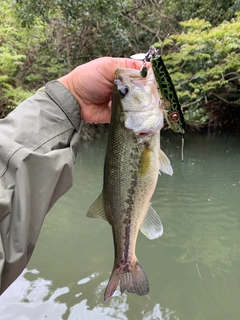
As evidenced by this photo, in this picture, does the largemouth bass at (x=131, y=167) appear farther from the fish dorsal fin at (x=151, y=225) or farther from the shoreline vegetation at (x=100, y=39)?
the shoreline vegetation at (x=100, y=39)

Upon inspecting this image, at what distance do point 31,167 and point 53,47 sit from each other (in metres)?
12.6

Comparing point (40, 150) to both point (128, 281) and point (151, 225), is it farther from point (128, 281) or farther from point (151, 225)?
point (128, 281)

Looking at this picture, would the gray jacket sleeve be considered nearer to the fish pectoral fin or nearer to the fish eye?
the fish pectoral fin

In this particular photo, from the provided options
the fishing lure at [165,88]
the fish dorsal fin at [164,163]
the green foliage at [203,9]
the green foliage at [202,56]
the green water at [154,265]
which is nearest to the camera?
the fishing lure at [165,88]

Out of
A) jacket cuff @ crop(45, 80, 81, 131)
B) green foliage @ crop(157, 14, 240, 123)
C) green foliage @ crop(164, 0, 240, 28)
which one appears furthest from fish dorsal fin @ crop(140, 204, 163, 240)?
green foliage @ crop(164, 0, 240, 28)

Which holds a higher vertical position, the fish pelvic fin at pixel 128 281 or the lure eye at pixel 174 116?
the lure eye at pixel 174 116

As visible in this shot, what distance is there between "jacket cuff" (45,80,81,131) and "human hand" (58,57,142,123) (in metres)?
0.07

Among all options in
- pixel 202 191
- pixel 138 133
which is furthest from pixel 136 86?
pixel 202 191

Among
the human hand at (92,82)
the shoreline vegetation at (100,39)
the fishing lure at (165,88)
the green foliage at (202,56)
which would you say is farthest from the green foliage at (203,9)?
the fishing lure at (165,88)

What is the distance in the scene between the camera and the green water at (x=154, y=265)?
3457mm

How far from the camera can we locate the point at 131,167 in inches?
67.2

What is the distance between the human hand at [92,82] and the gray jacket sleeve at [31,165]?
3.8 inches

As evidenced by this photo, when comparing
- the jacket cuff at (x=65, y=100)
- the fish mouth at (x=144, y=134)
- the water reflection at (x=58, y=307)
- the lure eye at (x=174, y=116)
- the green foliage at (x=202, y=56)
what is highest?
the jacket cuff at (x=65, y=100)

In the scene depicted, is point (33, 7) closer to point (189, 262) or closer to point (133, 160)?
point (189, 262)
